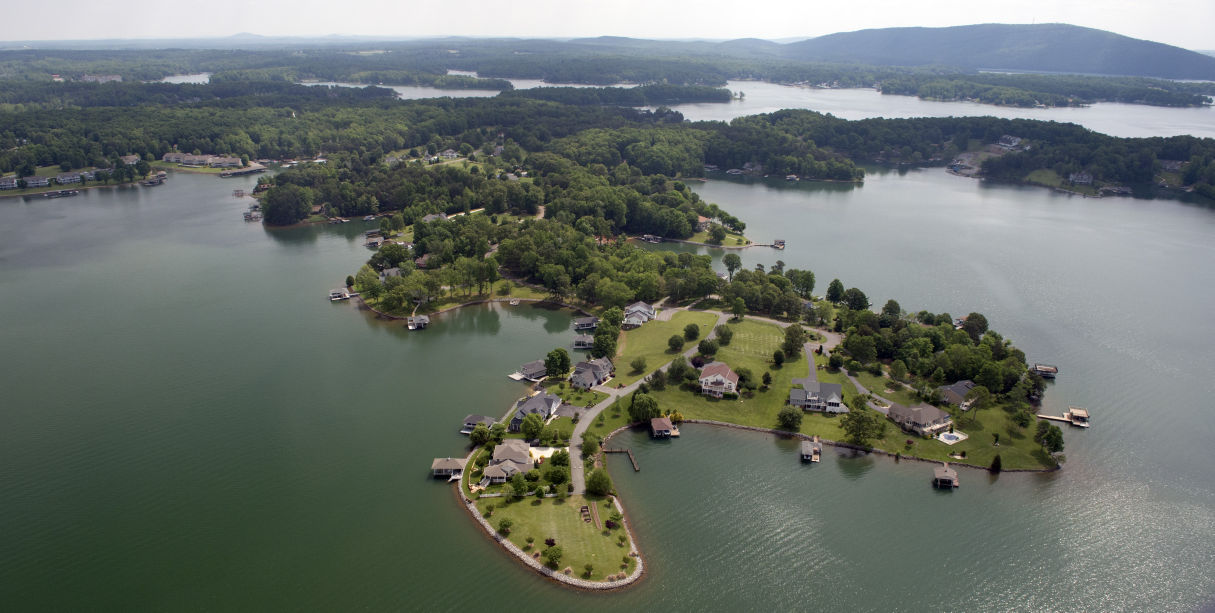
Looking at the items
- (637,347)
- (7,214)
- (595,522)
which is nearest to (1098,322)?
(637,347)

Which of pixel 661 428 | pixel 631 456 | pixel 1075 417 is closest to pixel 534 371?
pixel 661 428

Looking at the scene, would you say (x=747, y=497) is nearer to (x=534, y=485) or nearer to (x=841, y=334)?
(x=534, y=485)

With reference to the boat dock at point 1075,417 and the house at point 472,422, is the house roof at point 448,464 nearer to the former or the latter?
the house at point 472,422

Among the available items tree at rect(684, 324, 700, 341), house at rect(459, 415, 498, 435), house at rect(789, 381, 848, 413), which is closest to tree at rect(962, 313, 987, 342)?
house at rect(789, 381, 848, 413)

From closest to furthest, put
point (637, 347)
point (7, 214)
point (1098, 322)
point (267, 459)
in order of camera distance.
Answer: point (267, 459) → point (637, 347) → point (1098, 322) → point (7, 214)

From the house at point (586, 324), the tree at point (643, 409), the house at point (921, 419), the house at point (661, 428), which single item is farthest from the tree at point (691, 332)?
the house at point (921, 419)

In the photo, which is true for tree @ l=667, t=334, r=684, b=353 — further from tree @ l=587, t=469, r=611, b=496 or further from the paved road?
tree @ l=587, t=469, r=611, b=496
